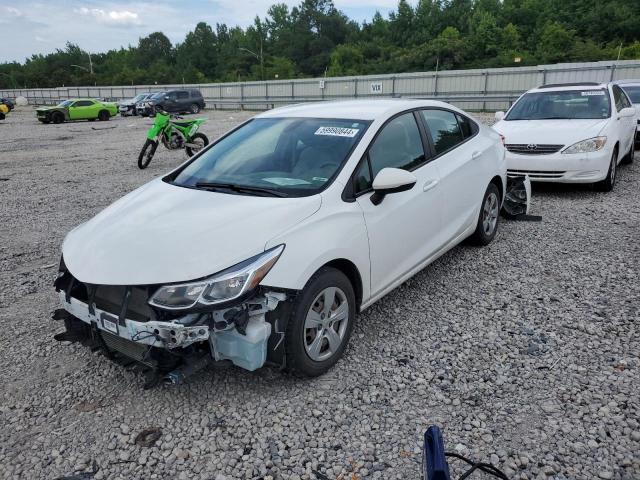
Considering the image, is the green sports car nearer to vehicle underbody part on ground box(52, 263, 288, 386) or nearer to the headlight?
the headlight

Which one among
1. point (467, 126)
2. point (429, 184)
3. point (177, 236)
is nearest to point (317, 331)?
point (177, 236)

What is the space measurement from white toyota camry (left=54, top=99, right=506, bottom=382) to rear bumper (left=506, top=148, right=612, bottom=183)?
3.48m

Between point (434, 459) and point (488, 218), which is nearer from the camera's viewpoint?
point (434, 459)

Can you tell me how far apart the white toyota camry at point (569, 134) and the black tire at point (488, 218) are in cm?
228

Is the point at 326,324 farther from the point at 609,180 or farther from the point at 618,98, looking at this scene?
the point at 618,98

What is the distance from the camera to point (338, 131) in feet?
12.3

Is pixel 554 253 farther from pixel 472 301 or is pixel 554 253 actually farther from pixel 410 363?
pixel 410 363

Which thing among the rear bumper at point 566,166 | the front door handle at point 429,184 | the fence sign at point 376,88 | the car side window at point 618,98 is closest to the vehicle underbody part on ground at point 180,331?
the front door handle at point 429,184

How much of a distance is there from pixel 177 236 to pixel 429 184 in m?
2.09

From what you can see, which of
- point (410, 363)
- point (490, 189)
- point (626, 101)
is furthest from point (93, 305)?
point (626, 101)

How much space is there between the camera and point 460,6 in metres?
82.2

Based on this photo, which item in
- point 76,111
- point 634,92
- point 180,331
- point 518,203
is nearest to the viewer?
point 180,331

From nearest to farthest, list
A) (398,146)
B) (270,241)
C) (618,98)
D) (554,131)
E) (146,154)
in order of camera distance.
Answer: (270,241), (398,146), (554,131), (618,98), (146,154)

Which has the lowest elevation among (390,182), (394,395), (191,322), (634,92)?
(394,395)
